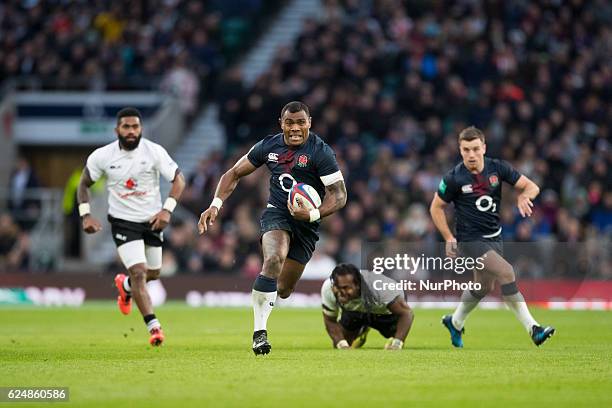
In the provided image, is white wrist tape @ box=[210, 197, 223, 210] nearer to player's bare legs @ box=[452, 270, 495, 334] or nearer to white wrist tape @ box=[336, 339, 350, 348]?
white wrist tape @ box=[336, 339, 350, 348]

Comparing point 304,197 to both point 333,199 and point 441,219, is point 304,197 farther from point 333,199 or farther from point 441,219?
point 441,219

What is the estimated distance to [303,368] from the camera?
36.1ft

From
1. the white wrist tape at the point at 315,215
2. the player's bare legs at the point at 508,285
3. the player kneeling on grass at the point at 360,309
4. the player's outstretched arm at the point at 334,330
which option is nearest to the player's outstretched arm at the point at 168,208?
the player kneeling on grass at the point at 360,309

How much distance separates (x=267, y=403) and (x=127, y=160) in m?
6.73

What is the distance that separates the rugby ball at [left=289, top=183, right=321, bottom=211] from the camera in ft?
40.5

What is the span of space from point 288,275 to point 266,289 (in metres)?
1.06

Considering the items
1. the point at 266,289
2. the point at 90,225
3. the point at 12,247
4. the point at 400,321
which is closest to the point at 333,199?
the point at 266,289

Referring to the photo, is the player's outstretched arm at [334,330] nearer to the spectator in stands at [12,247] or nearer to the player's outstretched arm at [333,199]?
the player's outstretched arm at [333,199]

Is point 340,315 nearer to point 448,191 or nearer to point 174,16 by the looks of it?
point 448,191

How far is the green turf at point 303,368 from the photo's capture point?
9000 mm

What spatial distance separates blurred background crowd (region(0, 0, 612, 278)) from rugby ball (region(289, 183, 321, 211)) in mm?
12489

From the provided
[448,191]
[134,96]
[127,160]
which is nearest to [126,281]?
[127,160]

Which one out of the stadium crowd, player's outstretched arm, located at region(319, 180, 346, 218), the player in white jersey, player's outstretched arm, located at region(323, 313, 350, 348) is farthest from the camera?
the stadium crowd

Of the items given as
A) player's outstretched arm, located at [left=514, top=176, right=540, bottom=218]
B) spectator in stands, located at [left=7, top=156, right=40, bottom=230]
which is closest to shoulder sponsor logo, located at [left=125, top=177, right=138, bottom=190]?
player's outstretched arm, located at [left=514, top=176, right=540, bottom=218]
